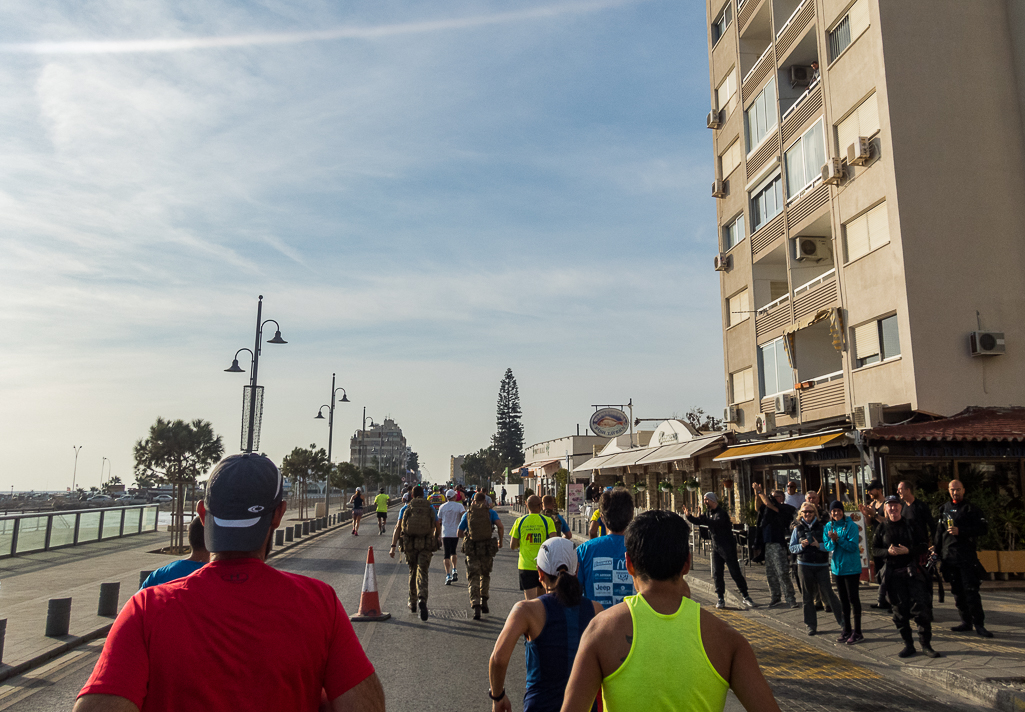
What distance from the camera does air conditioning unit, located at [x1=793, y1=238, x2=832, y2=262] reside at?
2375cm

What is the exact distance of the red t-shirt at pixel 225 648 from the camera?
1949 mm

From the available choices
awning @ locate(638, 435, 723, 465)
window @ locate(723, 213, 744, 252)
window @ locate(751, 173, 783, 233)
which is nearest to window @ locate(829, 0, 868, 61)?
window @ locate(751, 173, 783, 233)

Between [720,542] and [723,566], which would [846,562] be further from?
[723,566]

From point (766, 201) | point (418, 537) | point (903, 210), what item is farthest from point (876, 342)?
point (418, 537)

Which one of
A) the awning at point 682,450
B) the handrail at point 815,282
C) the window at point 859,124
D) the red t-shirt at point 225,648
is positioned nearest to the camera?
the red t-shirt at point 225,648

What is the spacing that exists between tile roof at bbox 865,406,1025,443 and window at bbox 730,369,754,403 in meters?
10.0

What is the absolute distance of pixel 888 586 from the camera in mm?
8641

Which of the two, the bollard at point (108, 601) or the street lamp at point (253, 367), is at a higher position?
the street lamp at point (253, 367)

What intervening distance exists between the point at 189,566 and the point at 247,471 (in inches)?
77.0

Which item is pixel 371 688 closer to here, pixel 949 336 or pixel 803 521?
pixel 803 521

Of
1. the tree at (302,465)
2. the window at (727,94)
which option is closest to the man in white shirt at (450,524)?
the window at (727,94)

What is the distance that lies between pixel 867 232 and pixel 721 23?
1540cm

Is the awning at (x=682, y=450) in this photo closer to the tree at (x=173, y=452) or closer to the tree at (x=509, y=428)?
the tree at (x=173, y=452)

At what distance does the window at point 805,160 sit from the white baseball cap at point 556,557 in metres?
20.8
